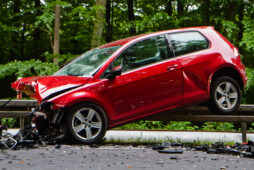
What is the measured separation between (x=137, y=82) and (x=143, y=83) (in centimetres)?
11

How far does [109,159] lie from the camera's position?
16.4 ft

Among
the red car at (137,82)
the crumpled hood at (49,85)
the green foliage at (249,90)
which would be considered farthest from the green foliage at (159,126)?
the crumpled hood at (49,85)

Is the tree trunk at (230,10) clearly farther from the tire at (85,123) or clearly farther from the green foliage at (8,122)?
the tire at (85,123)

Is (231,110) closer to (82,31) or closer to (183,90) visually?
(183,90)

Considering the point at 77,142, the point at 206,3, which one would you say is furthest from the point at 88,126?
the point at 206,3

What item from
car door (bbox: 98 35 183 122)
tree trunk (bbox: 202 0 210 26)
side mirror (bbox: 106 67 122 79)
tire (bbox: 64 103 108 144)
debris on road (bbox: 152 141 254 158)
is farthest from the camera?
tree trunk (bbox: 202 0 210 26)

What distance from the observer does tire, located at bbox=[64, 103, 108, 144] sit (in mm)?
5770

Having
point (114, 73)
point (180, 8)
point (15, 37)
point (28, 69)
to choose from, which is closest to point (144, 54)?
point (114, 73)

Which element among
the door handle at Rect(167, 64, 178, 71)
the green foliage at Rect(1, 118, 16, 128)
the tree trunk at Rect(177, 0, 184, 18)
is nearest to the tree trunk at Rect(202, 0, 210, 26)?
the tree trunk at Rect(177, 0, 184, 18)

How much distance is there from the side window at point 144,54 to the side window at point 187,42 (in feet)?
0.62

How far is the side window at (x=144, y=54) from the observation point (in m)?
6.30

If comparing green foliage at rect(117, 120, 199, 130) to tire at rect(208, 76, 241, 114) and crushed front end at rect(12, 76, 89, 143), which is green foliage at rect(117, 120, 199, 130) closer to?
tire at rect(208, 76, 241, 114)

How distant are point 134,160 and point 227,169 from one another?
128 cm

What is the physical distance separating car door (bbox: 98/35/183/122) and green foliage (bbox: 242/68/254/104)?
23.9 ft
